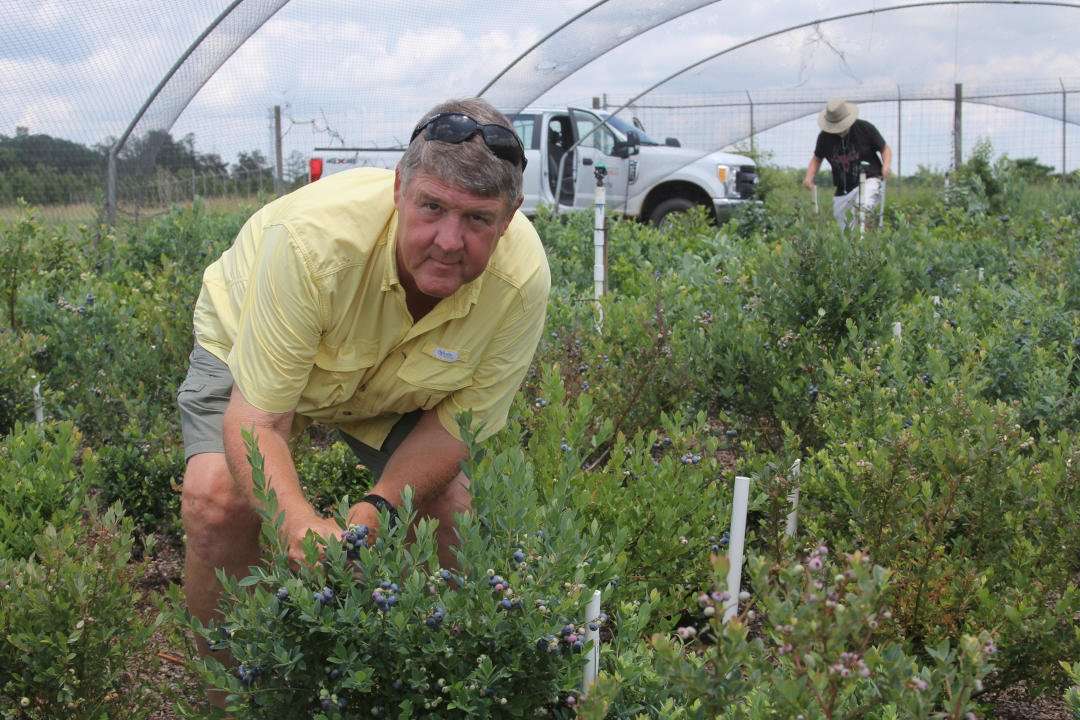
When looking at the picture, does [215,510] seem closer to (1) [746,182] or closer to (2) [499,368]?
(2) [499,368]

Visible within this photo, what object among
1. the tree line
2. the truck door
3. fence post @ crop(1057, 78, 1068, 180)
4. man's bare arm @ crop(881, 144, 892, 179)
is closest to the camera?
the tree line

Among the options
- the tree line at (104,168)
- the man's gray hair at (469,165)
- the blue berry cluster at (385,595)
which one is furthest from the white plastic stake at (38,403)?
the tree line at (104,168)

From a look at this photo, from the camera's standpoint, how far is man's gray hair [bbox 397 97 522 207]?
2152 mm

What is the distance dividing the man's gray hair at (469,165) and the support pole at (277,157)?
8.52m

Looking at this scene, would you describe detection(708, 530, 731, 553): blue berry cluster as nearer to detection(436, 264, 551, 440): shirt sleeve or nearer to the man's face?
detection(436, 264, 551, 440): shirt sleeve

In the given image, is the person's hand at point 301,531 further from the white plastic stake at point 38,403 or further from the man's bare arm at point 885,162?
the man's bare arm at point 885,162

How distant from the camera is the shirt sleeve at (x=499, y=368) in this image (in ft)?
8.36

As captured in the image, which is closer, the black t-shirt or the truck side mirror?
the black t-shirt

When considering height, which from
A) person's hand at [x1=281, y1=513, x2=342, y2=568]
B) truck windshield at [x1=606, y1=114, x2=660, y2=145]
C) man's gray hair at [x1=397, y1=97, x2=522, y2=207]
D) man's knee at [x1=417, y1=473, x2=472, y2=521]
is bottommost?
man's knee at [x1=417, y1=473, x2=472, y2=521]

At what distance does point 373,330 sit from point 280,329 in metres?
0.24

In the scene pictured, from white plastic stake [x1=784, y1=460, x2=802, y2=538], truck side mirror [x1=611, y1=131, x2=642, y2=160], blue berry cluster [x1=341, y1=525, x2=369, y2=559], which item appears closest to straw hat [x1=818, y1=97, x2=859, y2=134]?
truck side mirror [x1=611, y1=131, x2=642, y2=160]

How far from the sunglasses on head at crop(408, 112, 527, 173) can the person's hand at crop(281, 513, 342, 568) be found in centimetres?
76

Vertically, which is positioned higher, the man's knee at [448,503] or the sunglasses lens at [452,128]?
the sunglasses lens at [452,128]

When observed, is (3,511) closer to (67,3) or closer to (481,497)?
(481,497)
